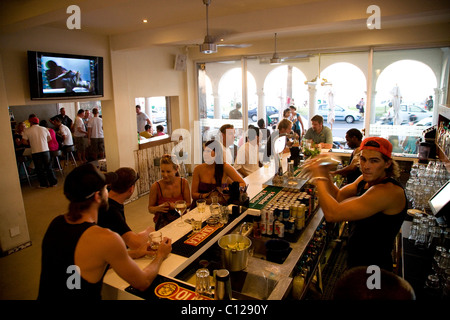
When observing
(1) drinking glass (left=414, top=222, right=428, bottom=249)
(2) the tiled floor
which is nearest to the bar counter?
(1) drinking glass (left=414, top=222, right=428, bottom=249)

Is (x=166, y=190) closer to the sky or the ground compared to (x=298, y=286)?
closer to the sky

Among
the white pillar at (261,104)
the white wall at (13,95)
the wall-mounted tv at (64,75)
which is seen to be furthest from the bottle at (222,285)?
the white pillar at (261,104)

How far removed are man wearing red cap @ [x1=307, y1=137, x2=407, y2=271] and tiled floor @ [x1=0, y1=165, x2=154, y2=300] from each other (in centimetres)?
338

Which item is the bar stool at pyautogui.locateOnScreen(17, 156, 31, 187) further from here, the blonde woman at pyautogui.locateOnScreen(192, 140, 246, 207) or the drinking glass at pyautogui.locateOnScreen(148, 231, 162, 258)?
the drinking glass at pyautogui.locateOnScreen(148, 231, 162, 258)

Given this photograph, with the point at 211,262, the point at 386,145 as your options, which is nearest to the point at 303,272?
the point at 211,262

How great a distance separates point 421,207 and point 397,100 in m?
4.04

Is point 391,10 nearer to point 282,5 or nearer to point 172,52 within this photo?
point 282,5

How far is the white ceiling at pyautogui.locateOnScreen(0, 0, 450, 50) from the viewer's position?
3.40 metres

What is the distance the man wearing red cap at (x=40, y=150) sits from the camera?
6.77 metres

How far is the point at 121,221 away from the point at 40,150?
19.0ft

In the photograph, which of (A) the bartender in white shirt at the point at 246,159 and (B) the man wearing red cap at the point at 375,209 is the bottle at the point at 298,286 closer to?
(B) the man wearing red cap at the point at 375,209

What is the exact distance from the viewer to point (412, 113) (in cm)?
645

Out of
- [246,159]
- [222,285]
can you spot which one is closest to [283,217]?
[222,285]

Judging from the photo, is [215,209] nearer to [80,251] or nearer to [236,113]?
[80,251]
